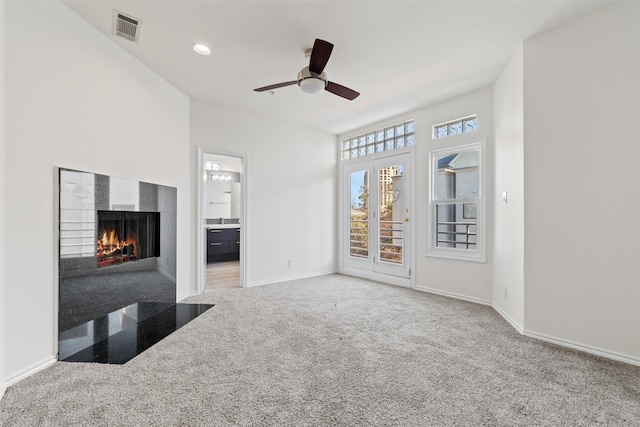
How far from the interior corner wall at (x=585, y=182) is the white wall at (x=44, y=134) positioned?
380 centimetres

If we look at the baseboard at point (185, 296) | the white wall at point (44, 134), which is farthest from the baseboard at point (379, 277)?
the white wall at point (44, 134)

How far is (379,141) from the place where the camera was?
16.3 ft

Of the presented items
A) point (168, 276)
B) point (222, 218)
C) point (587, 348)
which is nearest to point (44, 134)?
point (168, 276)

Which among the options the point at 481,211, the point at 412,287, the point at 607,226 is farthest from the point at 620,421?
the point at 412,287

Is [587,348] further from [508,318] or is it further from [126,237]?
[126,237]

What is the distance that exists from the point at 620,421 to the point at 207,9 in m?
3.70

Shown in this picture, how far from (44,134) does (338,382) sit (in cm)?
268

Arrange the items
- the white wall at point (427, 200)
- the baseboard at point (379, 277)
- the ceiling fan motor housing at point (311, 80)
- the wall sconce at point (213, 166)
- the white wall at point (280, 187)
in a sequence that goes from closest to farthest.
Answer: the ceiling fan motor housing at point (311, 80) < the white wall at point (427, 200) < the white wall at point (280, 187) < the baseboard at point (379, 277) < the wall sconce at point (213, 166)

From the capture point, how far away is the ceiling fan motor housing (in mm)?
2645

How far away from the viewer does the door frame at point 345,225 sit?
4.35 metres

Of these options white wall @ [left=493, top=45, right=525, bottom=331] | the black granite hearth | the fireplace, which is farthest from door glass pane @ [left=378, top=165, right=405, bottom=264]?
the fireplace

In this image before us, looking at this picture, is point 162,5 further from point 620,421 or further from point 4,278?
point 620,421

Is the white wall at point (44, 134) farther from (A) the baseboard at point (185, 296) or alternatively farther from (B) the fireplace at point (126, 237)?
(A) the baseboard at point (185, 296)

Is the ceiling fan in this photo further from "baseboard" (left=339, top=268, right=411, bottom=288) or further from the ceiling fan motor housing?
"baseboard" (left=339, top=268, right=411, bottom=288)
